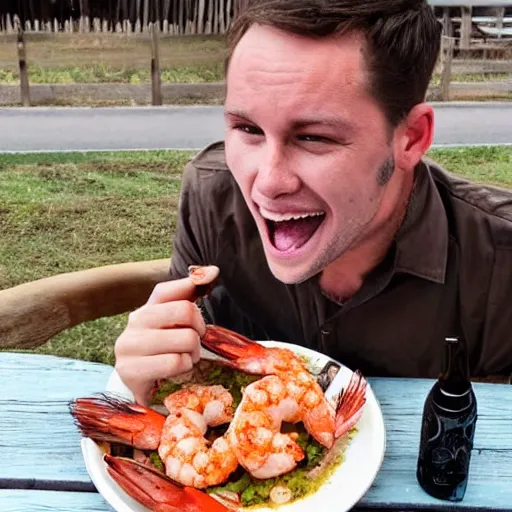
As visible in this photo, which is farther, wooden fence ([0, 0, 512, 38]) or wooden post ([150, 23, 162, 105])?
wooden post ([150, 23, 162, 105])

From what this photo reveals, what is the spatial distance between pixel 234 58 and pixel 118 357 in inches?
23.0

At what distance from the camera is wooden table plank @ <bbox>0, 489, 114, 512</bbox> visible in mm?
1179

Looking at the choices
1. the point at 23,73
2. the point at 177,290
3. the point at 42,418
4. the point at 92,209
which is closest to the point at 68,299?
the point at 42,418

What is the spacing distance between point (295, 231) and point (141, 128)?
3.57 metres

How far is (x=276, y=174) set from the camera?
49.0 inches

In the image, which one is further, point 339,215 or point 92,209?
point 92,209

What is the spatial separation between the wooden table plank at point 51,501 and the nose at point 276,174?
23.5 inches

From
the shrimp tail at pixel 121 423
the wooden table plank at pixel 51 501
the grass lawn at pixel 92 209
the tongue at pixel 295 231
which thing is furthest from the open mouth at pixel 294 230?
the grass lawn at pixel 92 209

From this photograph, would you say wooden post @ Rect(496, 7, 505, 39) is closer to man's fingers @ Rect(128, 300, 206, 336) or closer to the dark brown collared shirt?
the dark brown collared shirt

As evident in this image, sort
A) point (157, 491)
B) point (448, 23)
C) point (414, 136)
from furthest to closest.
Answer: point (448, 23) < point (414, 136) < point (157, 491)

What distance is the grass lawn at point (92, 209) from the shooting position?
366 cm

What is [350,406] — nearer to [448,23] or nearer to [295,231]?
[295,231]

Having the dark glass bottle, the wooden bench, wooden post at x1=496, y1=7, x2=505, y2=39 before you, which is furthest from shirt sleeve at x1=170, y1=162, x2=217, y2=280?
wooden post at x1=496, y1=7, x2=505, y2=39

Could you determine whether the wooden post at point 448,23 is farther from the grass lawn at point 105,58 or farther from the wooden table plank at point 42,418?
the wooden table plank at point 42,418
